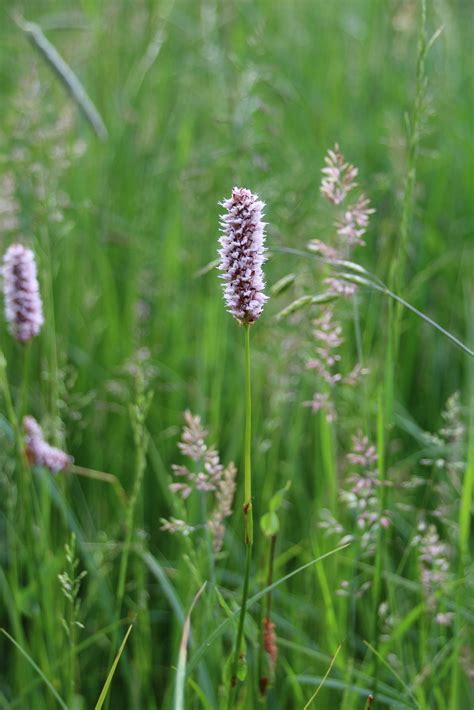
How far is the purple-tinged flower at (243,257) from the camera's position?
1024 millimetres

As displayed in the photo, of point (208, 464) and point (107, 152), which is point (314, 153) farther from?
point (208, 464)

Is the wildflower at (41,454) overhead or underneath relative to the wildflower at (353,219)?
underneath

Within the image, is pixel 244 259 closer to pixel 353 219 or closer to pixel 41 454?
pixel 353 219

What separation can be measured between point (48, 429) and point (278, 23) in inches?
134

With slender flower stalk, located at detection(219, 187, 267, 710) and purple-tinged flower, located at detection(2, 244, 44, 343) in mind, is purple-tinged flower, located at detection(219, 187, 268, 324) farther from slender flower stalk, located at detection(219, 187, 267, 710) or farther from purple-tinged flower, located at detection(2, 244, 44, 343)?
purple-tinged flower, located at detection(2, 244, 44, 343)

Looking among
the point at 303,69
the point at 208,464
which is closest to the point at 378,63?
the point at 303,69

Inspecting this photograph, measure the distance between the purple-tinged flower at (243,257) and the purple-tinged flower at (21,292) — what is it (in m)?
0.58

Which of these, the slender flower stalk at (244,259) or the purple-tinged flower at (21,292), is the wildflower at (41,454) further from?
the slender flower stalk at (244,259)

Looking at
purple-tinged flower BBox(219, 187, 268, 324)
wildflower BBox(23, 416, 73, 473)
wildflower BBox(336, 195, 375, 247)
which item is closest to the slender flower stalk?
purple-tinged flower BBox(219, 187, 268, 324)

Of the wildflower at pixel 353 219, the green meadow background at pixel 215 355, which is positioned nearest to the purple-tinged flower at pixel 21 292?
the green meadow background at pixel 215 355

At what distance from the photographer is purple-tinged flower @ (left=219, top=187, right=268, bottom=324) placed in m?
1.02

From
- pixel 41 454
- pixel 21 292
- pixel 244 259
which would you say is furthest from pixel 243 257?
pixel 41 454

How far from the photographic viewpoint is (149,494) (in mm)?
2363

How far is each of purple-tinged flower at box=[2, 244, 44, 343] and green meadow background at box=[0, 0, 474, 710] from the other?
0.16m
